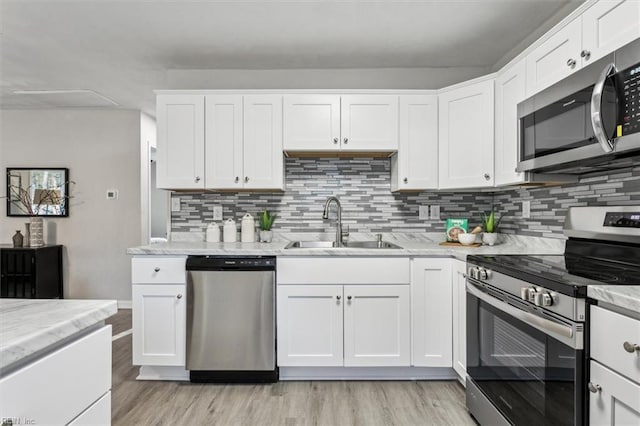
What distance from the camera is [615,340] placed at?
3.60ft

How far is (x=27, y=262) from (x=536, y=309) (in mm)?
4997

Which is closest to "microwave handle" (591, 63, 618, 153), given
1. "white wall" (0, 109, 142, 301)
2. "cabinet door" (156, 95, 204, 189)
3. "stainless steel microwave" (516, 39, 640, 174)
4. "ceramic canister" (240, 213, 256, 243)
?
"stainless steel microwave" (516, 39, 640, 174)

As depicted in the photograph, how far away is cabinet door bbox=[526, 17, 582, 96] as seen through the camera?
5.72ft

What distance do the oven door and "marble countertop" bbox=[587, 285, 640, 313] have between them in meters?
0.13

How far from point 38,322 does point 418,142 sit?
2.58 meters

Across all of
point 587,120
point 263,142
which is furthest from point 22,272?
point 587,120

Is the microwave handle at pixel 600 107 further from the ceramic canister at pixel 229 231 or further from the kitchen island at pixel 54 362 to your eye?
the ceramic canister at pixel 229 231

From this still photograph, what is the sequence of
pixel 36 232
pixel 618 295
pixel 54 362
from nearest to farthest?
1. pixel 54 362
2. pixel 618 295
3. pixel 36 232

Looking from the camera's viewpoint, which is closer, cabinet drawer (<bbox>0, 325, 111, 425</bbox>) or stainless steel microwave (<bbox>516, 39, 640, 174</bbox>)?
cabinet drawer (<bbox>0, 325, 111, 425</bbox>)

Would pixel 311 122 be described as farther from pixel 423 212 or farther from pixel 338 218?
pixel 423 212

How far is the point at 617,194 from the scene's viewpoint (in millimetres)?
1883

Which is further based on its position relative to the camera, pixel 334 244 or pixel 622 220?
pixel 334 244

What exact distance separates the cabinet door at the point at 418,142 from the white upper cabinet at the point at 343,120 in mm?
73

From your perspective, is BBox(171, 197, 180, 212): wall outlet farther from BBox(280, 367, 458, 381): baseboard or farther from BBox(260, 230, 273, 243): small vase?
BBox(280, 367, 458, 381): baseboard
